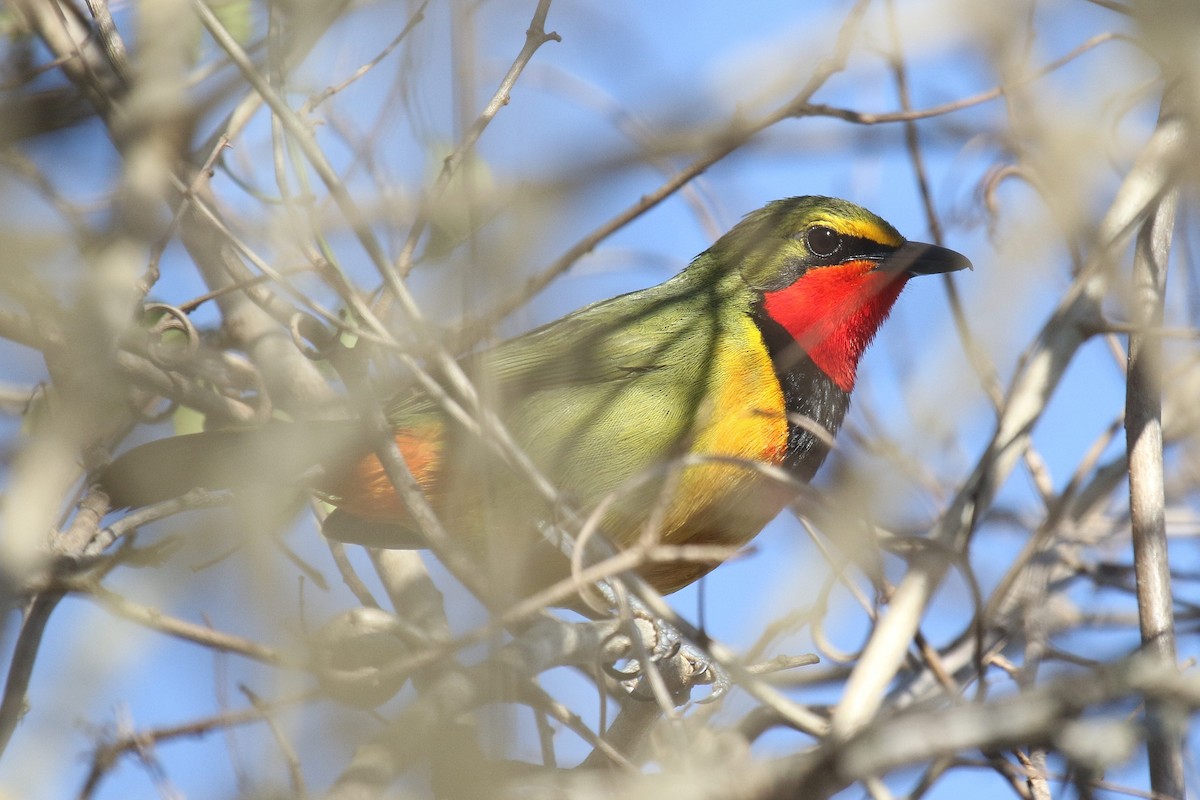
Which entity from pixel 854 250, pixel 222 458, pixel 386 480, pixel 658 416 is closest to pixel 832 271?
pixel 854 250

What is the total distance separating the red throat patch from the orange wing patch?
1.29 meters

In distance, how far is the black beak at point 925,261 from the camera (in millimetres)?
4004

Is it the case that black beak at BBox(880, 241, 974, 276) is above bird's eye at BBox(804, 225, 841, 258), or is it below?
below

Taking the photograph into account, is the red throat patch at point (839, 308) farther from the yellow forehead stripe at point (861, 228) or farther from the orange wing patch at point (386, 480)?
the orange wing patch at point (386, 480)

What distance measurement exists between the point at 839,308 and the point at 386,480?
5.56ft

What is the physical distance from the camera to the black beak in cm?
400

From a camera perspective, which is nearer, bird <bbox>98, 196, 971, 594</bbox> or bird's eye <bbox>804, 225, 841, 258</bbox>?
bird <bbox>98, 196, 971, 594</bbox>

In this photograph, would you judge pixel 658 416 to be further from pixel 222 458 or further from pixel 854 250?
pixel 222 458

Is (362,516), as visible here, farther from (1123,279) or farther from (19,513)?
(1123,279)

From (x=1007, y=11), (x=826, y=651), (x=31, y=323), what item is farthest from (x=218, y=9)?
(x=826, y=651)

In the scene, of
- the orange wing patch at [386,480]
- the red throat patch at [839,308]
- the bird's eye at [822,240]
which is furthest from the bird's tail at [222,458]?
the bird's eye at [822,240]

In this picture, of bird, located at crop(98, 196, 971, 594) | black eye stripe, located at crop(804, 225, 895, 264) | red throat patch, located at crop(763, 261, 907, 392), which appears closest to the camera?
bird, located at crop(98, 196, 971, 594)

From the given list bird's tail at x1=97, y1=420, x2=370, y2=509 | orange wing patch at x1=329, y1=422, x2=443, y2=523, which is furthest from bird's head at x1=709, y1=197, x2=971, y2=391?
bird's tail at x1=97, y1=420, x2=370, y2=509

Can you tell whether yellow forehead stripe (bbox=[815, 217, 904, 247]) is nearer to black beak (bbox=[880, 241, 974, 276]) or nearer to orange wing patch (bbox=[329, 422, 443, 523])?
black beak (bbox=[880, 241, 974, 276])
